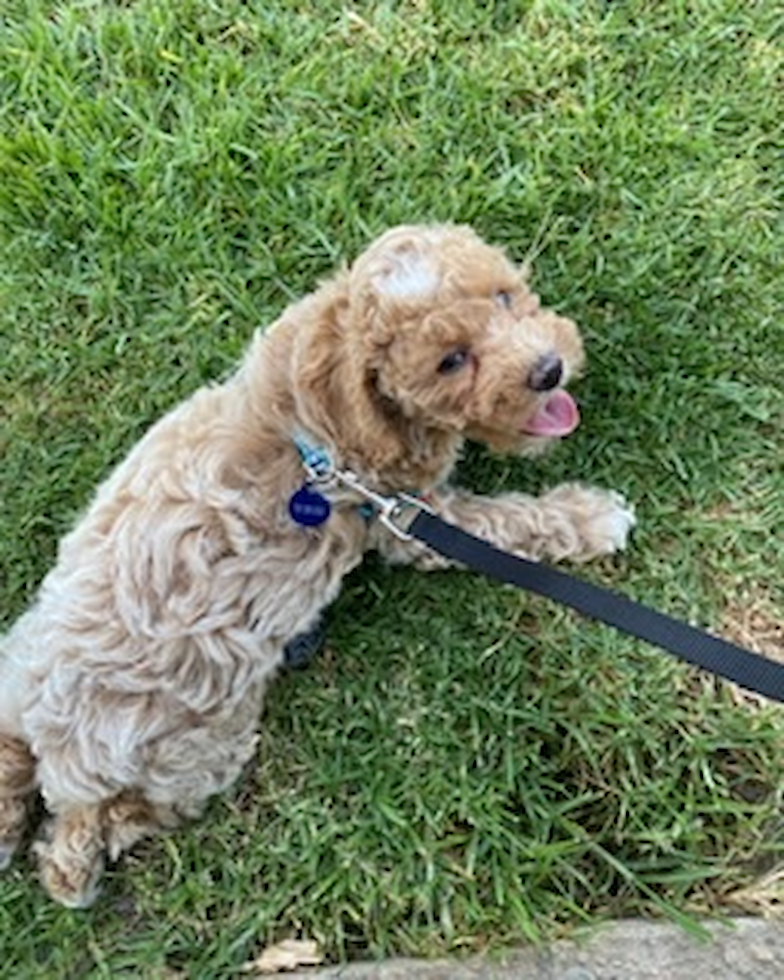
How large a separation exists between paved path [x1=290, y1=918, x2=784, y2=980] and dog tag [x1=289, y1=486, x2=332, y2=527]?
3.28ft

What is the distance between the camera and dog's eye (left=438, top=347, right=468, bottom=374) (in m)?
2.53

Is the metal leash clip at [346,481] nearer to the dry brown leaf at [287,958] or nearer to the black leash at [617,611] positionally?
the black leash at [617,611]

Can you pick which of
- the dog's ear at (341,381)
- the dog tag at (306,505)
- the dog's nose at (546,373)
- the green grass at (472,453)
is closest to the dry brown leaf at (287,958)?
the green grass at (472,453)

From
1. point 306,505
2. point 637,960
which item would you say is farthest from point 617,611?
point 637,960

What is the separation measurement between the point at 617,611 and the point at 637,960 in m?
0.90

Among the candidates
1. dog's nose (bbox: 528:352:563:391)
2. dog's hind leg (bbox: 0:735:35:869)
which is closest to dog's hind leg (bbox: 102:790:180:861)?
dog's hind leg (bbox: 0:735:35:869)

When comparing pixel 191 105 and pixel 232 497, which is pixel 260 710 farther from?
pixel 191 105

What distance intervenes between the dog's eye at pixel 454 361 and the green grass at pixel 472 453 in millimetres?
711

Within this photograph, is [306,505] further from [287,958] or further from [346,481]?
[287,958]

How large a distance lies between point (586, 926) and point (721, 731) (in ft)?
1.73

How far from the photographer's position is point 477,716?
3.00 metres

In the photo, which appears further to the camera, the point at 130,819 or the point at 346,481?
the point at 130,819

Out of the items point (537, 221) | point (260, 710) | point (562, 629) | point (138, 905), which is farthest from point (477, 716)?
point (537, 221)

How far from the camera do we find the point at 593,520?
10.0ft
